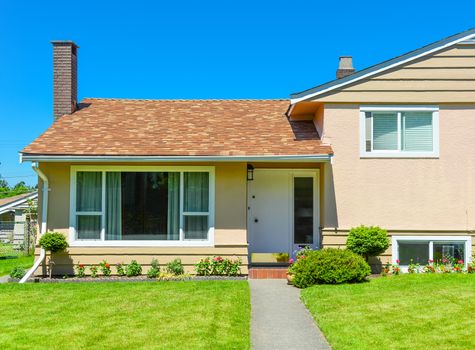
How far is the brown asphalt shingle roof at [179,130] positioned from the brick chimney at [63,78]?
0.38 metres

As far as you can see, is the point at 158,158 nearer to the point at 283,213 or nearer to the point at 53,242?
the point at 53,242

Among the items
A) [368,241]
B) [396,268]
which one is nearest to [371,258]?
[396,268]

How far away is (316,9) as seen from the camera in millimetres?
18562

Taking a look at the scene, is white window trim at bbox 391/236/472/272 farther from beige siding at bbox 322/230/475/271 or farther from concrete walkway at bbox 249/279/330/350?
concrete walkway at bbox 249/279/330/350

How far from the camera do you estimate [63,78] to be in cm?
1672

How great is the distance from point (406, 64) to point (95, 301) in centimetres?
945

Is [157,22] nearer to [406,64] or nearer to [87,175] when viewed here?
[87,175]

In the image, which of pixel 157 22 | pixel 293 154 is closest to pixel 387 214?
pixel 293 154

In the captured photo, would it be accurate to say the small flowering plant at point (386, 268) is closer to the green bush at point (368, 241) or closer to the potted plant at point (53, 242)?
the green bush at point (368, 241)

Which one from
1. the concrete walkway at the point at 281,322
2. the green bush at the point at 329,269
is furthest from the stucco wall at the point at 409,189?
the concrete walkway at the point at 281,322

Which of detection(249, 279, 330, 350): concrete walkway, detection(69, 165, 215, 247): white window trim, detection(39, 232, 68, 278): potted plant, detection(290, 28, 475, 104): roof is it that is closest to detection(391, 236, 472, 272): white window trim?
detection(249, 279, 330, 350): concrete walkway

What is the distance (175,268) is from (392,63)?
24.6ft

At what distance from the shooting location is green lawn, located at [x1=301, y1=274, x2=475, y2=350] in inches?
300

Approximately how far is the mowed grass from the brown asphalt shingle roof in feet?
10.9
